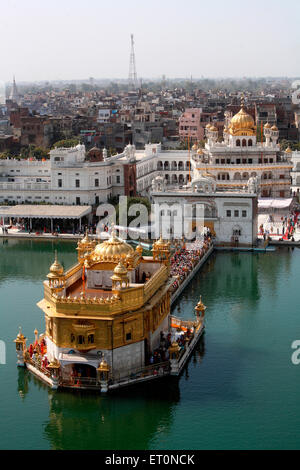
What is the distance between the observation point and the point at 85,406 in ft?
62.4

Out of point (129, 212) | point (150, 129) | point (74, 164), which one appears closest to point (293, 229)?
point (129, 212)

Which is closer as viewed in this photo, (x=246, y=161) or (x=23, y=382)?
(x=23, y=382)

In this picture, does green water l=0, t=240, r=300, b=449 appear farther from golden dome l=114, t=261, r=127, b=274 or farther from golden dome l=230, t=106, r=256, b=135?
golden dome l=230, t=106, r=256, b=135

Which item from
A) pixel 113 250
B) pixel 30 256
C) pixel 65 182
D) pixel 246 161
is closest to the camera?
pixel 113 250

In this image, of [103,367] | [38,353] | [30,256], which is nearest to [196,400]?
[103,367]

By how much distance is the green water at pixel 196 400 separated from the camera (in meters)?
17.6

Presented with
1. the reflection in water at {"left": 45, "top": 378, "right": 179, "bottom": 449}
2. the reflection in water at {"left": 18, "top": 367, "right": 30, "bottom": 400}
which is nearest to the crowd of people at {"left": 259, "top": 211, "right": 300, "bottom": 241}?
the reflection in water at {"left": 18, "top": 367, "right": 30, "bottom": 400}

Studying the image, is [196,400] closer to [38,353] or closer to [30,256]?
[38,353]

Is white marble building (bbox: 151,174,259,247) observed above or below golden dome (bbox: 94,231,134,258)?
below

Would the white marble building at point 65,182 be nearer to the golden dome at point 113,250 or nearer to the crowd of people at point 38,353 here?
the golden dome at point 113,250

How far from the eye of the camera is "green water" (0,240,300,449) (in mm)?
17562

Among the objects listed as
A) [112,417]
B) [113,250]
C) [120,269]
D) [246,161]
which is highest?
[246,161]

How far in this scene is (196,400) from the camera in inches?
766

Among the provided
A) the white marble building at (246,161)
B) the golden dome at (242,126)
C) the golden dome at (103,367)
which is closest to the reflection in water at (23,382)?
the golden dome at (103,367)
